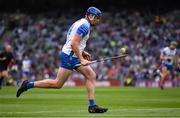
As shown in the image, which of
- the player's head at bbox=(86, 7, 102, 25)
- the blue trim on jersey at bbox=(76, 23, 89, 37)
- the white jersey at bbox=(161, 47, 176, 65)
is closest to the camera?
the blue trim on jersey at bbox=(76, 23, 89, 37)

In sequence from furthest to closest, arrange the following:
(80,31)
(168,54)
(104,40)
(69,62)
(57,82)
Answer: (104,40) → (168,54) → (57,82) → (69,62) → (80,31)

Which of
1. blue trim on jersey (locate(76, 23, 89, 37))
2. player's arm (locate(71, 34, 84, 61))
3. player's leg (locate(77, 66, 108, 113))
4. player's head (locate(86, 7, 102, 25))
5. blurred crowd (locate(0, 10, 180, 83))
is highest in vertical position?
blurred crowd (locate(0, 10, 180, 83))

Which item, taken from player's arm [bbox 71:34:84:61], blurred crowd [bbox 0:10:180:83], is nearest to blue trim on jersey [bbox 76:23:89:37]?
player's arm [bbox 71:34:84:61]

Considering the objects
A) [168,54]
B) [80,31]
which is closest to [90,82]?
[80,31]

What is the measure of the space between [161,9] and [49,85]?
118ft

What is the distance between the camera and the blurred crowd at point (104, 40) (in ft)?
149

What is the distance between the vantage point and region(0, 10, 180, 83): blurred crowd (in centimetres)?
4547

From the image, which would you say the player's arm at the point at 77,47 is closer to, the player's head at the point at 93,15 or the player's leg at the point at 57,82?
the player's leg at the point at 57,82

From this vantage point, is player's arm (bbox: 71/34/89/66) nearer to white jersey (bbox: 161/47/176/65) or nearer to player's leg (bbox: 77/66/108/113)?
player's leg (bbox: 77/66/108/113)

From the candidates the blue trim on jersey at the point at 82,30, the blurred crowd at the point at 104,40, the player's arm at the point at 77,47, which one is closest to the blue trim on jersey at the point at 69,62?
the player's arm at the point at 77,47

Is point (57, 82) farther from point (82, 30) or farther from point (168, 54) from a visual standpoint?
point (168, 54)

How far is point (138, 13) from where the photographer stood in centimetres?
5150

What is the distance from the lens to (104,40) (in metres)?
48.3

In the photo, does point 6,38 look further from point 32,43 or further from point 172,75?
point 172,75
